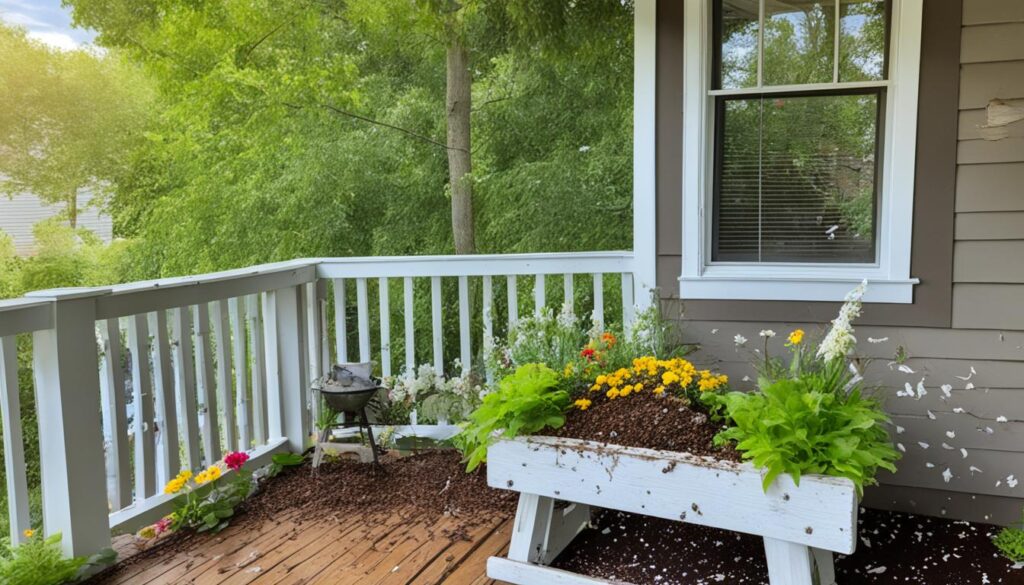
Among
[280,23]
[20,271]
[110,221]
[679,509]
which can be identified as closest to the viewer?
[679,509]

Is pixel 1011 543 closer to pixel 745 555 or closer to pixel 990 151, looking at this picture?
pixel 745 555

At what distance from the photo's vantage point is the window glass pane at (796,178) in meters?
2.71

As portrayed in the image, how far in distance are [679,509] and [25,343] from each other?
29.1ft

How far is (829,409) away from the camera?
1934 mm

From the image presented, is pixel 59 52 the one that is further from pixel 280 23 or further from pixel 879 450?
pixel 879 450

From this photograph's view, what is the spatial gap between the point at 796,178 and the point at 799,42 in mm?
503

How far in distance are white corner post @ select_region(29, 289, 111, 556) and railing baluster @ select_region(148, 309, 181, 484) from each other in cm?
34

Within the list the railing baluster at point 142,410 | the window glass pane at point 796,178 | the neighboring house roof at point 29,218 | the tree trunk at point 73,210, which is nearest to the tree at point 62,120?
the tree trunk at point 73,210

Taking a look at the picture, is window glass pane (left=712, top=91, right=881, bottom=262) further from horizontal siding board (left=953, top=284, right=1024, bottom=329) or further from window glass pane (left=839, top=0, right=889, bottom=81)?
horizontal siding board (left=953, top=284, right=1024, bottom=329)

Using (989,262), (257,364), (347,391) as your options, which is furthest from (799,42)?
(257,364)

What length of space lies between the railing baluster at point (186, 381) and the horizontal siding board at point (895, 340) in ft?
6.34

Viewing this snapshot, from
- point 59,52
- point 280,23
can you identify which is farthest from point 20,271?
point 280,23

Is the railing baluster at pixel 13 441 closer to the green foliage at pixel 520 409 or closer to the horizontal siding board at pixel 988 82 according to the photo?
the green foliage at pixel 520 409

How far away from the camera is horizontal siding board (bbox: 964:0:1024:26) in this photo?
7.84 ft
